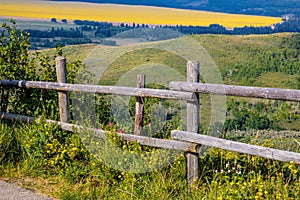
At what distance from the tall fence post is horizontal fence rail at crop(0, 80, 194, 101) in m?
0.13

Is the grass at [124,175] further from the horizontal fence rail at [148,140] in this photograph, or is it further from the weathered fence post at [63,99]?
the weathered fence post at [63,99]

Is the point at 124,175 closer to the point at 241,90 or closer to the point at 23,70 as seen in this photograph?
the point at 241,90

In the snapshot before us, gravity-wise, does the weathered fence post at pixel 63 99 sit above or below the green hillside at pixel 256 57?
above

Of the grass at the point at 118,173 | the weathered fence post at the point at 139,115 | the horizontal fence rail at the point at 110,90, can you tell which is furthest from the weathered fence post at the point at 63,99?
the weathered fence post at the point at 139,115

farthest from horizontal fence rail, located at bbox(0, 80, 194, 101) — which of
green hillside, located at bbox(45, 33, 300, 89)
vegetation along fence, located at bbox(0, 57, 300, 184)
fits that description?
green hillside, located at bbox(45, 33, 300, 89)

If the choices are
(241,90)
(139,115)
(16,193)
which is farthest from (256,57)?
(16,193)

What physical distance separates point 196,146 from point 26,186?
2269 millimetres

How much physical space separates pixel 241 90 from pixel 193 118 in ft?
2.48

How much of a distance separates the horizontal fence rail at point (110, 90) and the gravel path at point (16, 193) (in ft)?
5.45

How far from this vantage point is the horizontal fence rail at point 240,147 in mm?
4605

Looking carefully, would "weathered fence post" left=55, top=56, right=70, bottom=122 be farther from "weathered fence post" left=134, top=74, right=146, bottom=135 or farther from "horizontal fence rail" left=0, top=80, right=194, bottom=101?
"weathered fence post" left=134, top=74, right=146, bottom=135

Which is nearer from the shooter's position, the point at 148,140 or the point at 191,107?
the point at 191,107

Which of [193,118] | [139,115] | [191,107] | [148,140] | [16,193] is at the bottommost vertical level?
[16,193]

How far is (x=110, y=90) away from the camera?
6.23m
